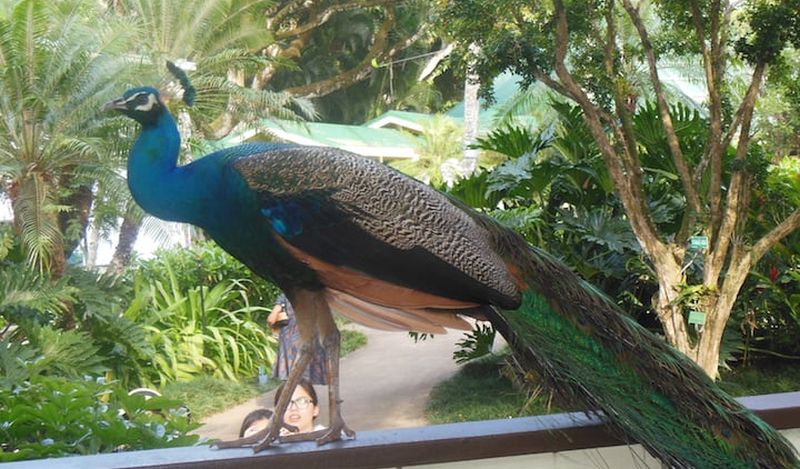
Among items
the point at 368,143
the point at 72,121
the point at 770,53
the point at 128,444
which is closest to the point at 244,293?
the point at 72,121

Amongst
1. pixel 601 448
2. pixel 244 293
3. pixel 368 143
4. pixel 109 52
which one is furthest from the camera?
pixel 368 143

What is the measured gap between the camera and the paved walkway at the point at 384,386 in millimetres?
6742

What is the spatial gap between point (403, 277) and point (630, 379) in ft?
2.07

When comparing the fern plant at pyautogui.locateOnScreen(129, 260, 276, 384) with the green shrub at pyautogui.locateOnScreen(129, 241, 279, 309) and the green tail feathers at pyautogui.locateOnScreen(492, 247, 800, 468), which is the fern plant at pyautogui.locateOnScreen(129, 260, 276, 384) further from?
the green tail feathers at pyautogui.locateOnScreen(492, 247, 800, 468)

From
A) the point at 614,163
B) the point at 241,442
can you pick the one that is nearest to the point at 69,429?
the point at 241,442

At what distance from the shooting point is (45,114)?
7.13 metres

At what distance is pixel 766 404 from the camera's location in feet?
7.69

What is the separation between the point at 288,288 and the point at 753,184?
4.47m

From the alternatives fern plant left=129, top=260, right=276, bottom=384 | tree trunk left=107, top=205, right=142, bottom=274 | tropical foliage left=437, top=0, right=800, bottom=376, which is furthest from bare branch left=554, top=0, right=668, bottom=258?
tree trunk left=107, top=205, right=142, bottom=274

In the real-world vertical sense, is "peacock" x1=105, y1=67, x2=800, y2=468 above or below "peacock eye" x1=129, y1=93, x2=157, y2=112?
below

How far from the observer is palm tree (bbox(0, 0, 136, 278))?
6.93 metres

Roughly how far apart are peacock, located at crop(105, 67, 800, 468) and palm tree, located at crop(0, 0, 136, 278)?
16.5 ft

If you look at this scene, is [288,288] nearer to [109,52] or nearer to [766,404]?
[766,404]

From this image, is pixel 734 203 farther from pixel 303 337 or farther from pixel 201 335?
pixel 201 335
